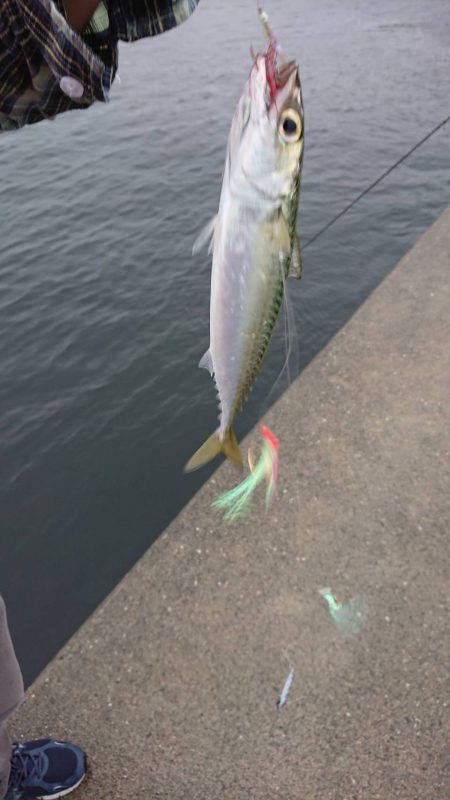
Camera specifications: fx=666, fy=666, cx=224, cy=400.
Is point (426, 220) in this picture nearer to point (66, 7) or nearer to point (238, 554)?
point (238, 554)

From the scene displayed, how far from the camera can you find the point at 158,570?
3.64m

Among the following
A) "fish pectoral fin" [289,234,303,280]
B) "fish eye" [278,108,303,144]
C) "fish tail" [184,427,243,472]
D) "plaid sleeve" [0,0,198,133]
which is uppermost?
"plaid sleeve" [0,0,198,133]

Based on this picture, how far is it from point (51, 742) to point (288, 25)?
2155 cm

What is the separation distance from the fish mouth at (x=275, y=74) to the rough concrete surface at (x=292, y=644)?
2.51m

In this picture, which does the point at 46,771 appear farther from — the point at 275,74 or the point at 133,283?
the point at 133,283

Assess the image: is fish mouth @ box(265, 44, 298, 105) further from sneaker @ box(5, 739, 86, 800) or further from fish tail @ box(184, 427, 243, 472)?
sneaker @ box(5, 739, 86, 800)

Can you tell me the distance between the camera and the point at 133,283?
28.4 ft

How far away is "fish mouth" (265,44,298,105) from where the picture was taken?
1675mm

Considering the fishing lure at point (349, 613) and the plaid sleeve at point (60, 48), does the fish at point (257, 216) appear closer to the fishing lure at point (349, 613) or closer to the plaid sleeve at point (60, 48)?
the plaid sleeve at point (60, 48)

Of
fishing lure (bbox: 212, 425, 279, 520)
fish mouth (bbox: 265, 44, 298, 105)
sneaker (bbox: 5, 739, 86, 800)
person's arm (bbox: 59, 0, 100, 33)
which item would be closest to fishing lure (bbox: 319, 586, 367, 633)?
fishing lure (bbox: 212, 425, 279, 520)

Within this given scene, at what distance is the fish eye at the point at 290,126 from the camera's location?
173 cm

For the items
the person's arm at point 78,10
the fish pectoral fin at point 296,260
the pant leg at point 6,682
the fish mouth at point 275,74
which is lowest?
the pant leg at point 6,682

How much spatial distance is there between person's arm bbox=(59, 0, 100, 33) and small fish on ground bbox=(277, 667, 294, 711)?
2770 millimetres

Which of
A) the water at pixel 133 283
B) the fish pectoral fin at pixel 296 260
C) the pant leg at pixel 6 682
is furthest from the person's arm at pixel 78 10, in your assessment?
the water at pixel 133 283
